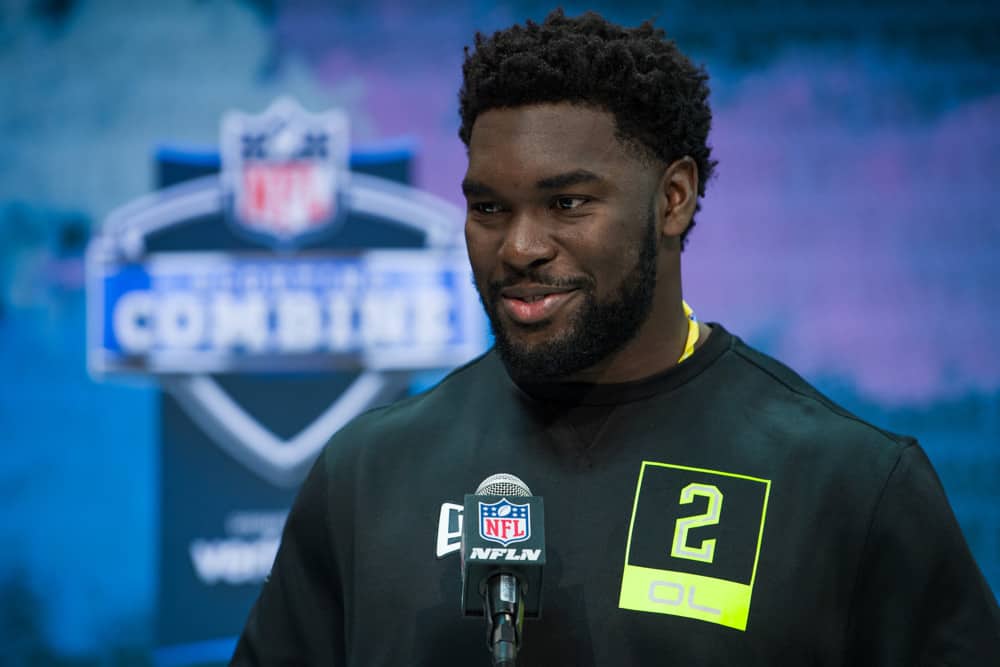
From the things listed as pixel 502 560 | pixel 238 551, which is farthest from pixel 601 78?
pixel 238 551

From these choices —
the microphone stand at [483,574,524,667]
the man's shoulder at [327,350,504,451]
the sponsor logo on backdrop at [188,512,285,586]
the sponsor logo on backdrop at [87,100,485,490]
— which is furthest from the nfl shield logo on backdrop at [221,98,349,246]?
the microphone stand at [483,574,524,667]

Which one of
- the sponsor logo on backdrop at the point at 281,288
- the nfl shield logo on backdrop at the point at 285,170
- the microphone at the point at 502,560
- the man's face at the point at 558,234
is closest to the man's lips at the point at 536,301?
the man's face at the point at 558,234

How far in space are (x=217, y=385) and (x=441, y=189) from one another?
0.77 m

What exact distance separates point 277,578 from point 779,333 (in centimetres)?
196

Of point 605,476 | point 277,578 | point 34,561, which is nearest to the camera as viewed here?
point 605,476

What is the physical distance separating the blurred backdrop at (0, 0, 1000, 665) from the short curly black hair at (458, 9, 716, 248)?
165 cm

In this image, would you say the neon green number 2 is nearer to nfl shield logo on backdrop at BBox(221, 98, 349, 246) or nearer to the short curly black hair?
the short curly black hair

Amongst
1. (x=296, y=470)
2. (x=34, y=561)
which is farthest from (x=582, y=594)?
(x=34, y=561)

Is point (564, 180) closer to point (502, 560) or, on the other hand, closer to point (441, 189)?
point (502, 560)

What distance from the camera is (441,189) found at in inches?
121

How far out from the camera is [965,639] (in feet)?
3.98

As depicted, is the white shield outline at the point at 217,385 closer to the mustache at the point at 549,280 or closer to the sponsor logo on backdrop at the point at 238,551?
the sponsor logo on backdrop at the point at 238,551

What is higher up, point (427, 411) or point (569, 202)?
point (569, 202)

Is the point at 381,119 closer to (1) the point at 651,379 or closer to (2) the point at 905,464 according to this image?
(1) the point at 651,379
